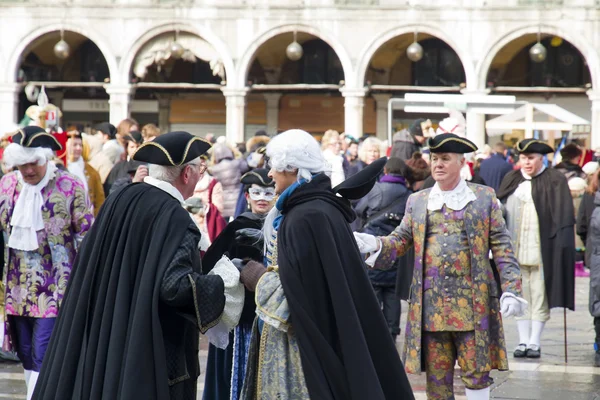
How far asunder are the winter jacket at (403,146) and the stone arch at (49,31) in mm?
16787

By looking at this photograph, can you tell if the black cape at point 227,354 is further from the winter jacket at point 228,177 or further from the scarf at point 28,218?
the winter jacket at point 228,177

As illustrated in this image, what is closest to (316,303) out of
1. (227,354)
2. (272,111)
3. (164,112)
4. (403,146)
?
(227,354)

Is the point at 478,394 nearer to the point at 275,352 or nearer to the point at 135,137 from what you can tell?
the point at 275,352

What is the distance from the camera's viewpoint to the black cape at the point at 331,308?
15.6 feet

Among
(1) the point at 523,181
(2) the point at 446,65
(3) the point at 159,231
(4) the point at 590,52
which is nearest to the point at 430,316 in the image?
(3) the point at 159,231

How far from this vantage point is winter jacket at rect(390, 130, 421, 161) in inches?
501

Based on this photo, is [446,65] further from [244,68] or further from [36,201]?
[36,201]

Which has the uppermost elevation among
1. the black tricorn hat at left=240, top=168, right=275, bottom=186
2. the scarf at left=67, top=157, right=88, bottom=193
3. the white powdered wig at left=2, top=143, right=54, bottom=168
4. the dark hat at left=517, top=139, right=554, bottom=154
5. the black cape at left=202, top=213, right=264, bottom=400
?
the dark hat at left=517, top=139, right=554, bottom=154

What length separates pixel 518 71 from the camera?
30.5 meters

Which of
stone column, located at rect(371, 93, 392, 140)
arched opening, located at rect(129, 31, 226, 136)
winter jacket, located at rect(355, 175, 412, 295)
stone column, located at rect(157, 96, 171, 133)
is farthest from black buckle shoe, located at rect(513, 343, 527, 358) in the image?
stone column, located at rect(157, 96, 171, 133)

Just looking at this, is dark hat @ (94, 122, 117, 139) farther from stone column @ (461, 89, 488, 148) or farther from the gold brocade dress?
stone column @ (461, 89, 488, 148)

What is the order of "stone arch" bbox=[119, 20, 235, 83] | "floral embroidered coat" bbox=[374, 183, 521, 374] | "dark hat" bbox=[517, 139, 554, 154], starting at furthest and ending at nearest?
"stone arch" bbox=[119, 20, 235, 83], "dark hat" bbox=[517, 139, 554, 154], "floral embroidered coat" bbox=[374, 183, 521, 374]

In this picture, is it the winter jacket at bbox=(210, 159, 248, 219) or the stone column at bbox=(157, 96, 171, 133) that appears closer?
the winter jacket at bbox=(210, 159, 248, 219)

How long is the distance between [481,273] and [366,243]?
Answer: 31.6 inches
